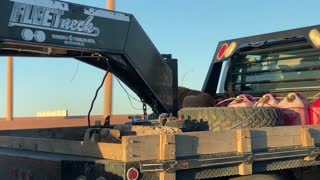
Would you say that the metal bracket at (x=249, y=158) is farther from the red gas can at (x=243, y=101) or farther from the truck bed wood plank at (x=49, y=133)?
the truck bed wood plank at (x=49, y=133)

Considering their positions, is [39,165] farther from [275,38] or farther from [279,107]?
[275,38]

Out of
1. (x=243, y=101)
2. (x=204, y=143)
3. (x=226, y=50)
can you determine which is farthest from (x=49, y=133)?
(x=226, y=50)

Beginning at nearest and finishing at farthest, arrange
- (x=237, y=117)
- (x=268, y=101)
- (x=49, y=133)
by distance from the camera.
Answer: (x=237, y=117) → (x=49, y=133) → (x=268, y=101)

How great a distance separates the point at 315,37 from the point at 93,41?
9.87ft

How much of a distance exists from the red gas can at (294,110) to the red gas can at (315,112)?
0.05 m

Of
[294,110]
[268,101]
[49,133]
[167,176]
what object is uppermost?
[268,101]

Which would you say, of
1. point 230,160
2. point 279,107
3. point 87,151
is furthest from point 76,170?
point 279,107

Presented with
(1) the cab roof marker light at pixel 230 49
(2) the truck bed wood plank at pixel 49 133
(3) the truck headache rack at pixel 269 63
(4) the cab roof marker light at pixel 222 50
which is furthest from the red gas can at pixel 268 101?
(2) the truck bed wood plank at pixel 49 133

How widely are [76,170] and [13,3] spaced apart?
165cm

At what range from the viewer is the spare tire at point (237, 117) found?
551 cm

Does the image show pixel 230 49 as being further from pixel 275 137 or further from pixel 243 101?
pixel 275 137

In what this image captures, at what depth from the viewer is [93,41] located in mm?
5383

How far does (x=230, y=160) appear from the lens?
4.55 m

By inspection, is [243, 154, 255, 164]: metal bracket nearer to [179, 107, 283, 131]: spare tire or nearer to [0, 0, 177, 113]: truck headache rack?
[179, 107, 283, 131]: spare tire
